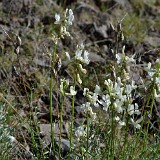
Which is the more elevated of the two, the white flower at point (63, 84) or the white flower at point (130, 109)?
the white flower at point (63, 84)

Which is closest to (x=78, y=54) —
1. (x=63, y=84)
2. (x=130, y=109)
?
(x=63, y=84)

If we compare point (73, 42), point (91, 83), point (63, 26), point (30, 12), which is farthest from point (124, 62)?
point (30, 12)

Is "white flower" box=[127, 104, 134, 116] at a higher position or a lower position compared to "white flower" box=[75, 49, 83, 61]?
lower

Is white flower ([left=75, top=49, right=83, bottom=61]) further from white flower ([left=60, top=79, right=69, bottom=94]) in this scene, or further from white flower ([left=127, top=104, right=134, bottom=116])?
white flower ([left=127, top=104, right=134, bottom=116])

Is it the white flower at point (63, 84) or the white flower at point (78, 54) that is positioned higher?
the white flower at point (78, 54)

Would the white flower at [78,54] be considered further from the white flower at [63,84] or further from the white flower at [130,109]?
the white flower at [130,109]

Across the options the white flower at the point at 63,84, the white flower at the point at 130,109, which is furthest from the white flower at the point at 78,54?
the white flower at the point at 130,109

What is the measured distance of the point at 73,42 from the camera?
4.62m

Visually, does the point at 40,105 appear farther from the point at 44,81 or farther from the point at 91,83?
the point at 91,83

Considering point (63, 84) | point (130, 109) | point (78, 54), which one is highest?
point (78, 54)

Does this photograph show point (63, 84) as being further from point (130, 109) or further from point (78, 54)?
point (130, 109)

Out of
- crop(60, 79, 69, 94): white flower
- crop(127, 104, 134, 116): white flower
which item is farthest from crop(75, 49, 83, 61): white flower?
crop(127, 104, 134, 116): white flower

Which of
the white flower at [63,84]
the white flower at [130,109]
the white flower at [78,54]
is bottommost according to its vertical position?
the white flower at [130,109]

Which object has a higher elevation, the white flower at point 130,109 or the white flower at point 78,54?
the white flower at point 78,54
